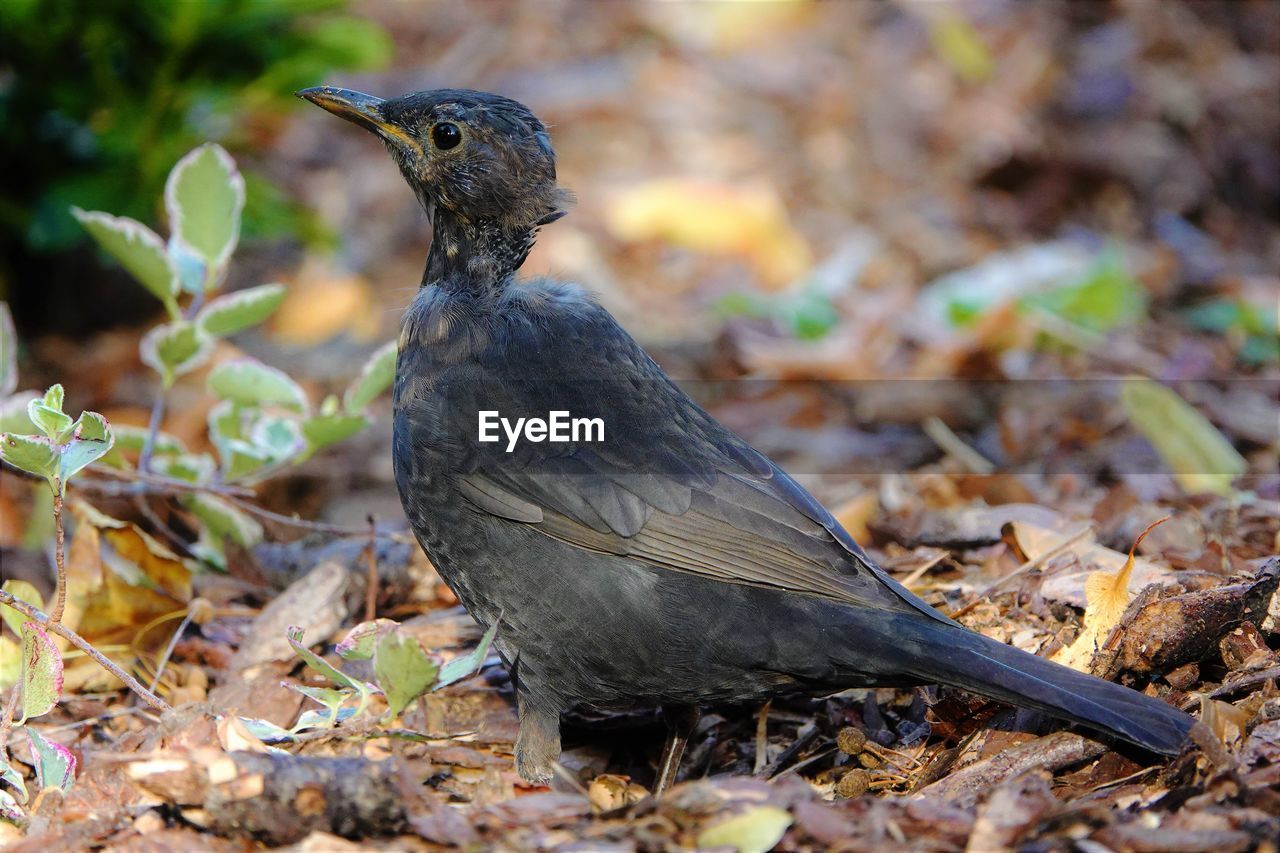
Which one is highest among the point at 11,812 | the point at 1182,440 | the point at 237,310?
the point at 237,310

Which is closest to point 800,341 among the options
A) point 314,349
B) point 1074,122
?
point 314,349

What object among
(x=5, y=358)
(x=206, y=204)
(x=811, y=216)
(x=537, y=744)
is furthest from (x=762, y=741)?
(x=811, y=216)

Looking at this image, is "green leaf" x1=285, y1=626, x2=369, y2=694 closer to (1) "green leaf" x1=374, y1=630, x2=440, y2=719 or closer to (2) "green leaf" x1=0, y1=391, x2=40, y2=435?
(1) "green leaf" x1=374, y1=630, x2=440, y2=719

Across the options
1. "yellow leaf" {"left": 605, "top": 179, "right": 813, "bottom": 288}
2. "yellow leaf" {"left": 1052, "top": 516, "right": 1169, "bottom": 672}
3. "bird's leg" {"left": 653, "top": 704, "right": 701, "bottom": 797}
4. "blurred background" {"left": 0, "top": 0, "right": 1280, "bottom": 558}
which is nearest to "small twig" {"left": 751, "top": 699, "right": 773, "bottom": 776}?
"bird's leg" {"left": 653, "top": 704, "right": 701, "bottom": 797}

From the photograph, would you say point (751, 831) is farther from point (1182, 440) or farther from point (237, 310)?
point (1182, 440)

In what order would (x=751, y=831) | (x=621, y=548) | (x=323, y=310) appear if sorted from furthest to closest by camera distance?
(x=323, y=310) → (x=621, y=548) → (x=751, y=831)

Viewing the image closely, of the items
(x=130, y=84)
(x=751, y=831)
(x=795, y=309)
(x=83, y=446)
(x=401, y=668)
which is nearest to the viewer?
(x=751, y=831)

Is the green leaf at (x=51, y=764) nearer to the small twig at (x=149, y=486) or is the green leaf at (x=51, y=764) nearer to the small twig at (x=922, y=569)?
the small twig at (x=149, y=486)

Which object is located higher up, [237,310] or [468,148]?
[468,148]
